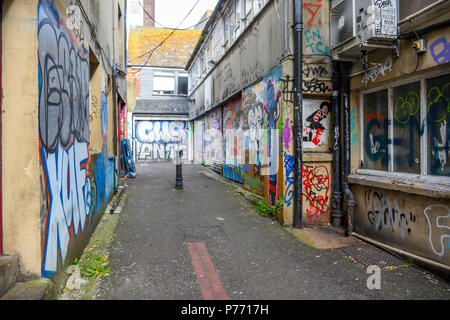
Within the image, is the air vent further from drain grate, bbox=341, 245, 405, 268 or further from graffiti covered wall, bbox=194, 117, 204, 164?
graffiti covered wall, bbox=194, 117, 204, 164

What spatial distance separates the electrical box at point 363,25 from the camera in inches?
173

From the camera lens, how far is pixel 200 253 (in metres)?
4.68

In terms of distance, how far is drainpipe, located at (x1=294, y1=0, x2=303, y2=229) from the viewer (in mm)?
5793

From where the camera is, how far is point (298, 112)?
5.82 m

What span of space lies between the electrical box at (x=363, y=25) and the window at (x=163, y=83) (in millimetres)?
19214

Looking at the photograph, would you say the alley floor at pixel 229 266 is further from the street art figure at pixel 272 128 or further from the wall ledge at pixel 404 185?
the wall ledge at pixel 404 185

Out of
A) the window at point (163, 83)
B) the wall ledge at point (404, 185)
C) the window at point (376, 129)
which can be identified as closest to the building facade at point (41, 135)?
the wall ledge at point (404, 185)

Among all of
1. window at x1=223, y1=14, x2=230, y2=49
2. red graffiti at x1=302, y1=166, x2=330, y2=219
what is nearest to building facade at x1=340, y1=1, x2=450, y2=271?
red graffiti at x1=302, y1=166, x2=330, y2=219

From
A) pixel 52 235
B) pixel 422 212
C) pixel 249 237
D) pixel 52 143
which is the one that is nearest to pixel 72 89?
pixel 52 143

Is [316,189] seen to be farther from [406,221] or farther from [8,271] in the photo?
[8,271]

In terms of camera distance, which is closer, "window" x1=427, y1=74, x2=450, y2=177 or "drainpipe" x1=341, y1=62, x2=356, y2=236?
"window" x1=427, y1=74, x2=450, y2=177

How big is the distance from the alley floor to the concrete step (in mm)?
904

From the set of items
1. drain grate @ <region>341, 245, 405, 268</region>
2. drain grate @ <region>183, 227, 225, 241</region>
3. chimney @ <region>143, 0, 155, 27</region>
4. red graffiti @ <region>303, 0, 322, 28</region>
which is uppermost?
chimney @ <region>143, 0, 155, 27</region>

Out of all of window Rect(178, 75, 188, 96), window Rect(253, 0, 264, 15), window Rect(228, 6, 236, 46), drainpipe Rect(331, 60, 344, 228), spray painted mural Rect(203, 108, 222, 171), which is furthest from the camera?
window Rect(178, 75, 188, 96)
